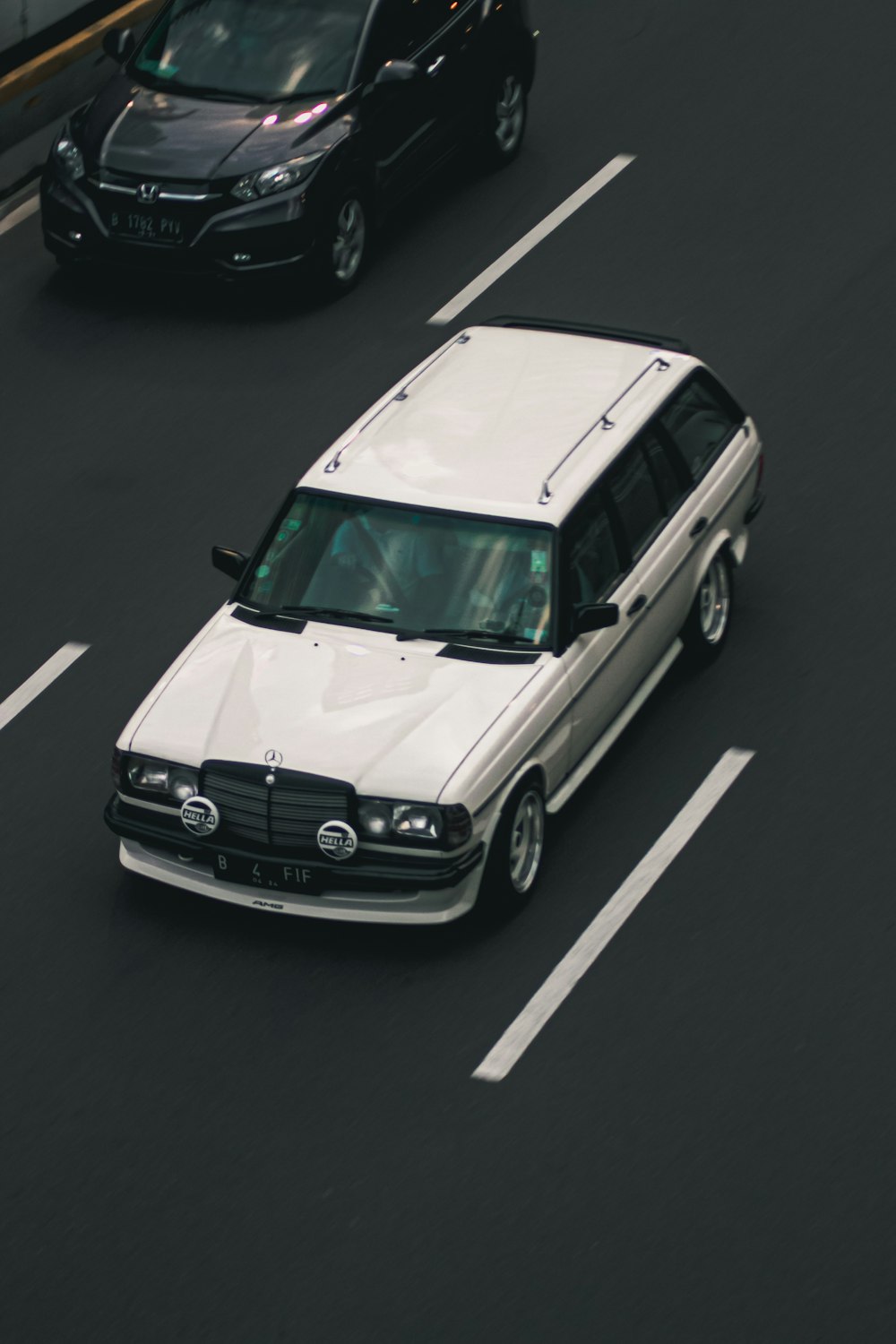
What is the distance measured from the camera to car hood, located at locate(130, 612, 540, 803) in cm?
957

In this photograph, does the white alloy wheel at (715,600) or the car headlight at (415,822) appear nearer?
the car headlight at (415,822)

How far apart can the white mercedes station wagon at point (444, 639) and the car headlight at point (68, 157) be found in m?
4.55

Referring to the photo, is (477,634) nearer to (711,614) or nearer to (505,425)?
(505,425)

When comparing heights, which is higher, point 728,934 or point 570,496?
point 570,496

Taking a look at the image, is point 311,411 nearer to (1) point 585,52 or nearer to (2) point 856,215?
(2) point 856,215

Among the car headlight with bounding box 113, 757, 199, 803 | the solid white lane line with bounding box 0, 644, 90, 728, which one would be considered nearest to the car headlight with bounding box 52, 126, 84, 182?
the solid white lane line with bounding box 0, 644, 90, 728

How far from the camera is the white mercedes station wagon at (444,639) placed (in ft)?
31.4

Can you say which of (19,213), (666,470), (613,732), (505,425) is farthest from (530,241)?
(613,732)

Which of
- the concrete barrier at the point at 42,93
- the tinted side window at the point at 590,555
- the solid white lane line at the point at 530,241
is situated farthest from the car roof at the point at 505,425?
the concrete barrier at the point at 42,93

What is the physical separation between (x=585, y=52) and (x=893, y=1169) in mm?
12230

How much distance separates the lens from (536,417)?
434 inches

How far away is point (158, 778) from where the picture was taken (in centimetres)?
983

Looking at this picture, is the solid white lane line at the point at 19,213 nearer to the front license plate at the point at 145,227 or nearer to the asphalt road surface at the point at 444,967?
the asphalt road surface at the point at 444,967

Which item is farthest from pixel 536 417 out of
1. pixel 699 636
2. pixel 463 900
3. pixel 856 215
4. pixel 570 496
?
pixel 856 215
